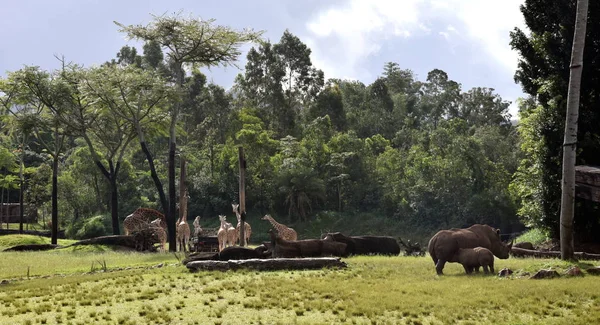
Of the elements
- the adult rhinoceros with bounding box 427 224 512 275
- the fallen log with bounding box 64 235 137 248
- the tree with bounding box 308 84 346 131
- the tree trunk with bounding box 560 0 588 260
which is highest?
the tree with bounding box 308 84 346 131

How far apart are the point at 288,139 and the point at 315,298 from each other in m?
41.5

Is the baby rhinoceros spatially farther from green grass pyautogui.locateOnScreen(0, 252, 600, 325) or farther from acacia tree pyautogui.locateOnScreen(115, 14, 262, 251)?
acacia tree pyautogui.locateOnScreen(115, 14, 262, 251)

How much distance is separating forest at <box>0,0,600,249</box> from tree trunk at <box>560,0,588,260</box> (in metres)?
5.43

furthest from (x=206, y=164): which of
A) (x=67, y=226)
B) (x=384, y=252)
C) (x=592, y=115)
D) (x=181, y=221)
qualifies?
(x=592, y=115)

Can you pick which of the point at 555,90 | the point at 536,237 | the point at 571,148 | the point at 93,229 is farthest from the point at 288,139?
the point at 571,148

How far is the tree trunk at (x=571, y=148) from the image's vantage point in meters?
14.3

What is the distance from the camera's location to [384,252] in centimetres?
2125

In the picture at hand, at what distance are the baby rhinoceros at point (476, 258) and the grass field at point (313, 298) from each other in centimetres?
30

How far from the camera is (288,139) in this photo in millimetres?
52656

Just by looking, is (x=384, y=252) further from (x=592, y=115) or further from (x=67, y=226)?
(x=67, y=226)

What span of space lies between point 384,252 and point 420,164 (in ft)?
82.5

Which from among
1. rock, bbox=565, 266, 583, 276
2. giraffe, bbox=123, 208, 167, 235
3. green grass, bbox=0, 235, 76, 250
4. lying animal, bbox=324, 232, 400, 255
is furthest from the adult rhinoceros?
green grass, bbox=0, 235, 76, 250

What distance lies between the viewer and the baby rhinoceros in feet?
43.9

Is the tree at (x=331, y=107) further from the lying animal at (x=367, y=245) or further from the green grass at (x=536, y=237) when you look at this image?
the lying animal at (x=367, y=245)
